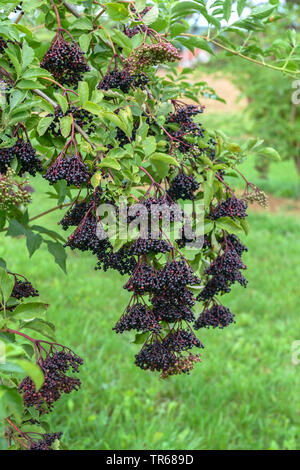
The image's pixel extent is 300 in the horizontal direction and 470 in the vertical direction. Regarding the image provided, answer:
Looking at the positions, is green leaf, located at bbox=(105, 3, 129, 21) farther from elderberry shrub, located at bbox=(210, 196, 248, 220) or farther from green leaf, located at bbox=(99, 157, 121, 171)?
elderberry shrub, located at bbox=(210, 196, 248, 220)

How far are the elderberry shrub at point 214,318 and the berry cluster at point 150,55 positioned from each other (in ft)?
2.36

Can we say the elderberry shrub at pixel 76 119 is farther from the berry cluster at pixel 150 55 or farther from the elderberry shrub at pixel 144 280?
the elderberry shrub at pixel 144 280

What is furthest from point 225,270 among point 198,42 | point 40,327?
point 198,42

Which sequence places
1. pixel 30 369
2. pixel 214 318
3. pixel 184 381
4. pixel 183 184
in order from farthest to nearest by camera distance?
pixel 184 381, pixel 214 318, pixel 183 184, pixel 30 369

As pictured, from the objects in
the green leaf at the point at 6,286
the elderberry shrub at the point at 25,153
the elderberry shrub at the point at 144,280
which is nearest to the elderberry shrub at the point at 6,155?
the elderberry shrub at the point at 25,153

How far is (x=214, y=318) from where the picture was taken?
1446 mm

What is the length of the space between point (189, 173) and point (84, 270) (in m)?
4.21

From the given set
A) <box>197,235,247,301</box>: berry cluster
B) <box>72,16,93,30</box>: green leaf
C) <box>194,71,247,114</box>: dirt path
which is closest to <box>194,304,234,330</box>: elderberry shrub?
<box>197,235,247,301</box>: berry cluster

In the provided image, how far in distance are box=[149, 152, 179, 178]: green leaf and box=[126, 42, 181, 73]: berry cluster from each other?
23 cm

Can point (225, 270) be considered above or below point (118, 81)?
below

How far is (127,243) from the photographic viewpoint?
3.74ft

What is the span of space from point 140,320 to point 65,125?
0.47 m

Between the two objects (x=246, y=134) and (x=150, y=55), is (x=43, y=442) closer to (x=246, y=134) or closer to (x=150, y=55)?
(x=150, y=55)

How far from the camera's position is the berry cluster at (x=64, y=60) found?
118cm
